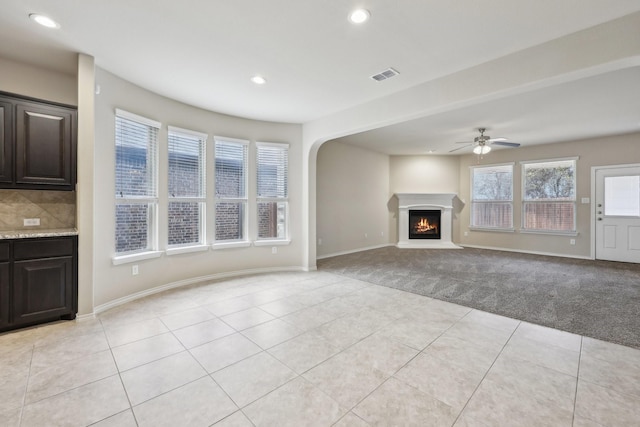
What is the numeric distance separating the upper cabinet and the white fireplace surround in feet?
24.5

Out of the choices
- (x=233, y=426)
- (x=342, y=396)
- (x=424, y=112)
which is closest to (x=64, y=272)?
(x=233, y=426)

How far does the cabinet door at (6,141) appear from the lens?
2699 mm

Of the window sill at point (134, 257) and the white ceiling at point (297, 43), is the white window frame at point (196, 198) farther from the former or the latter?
the white ceiling at point (297, 43)

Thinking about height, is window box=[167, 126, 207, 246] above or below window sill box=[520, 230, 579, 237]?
above

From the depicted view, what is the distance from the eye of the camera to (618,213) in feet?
20.1

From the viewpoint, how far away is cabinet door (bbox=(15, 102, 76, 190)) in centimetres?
280

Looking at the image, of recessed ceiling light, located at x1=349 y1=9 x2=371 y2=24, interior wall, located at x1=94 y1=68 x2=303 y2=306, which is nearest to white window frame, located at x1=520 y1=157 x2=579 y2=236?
interior wall, located at x1=94 y1=68 x2=303 y2=306

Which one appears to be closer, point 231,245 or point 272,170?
point 231,245

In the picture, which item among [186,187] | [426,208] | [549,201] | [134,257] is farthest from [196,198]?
[549,201]

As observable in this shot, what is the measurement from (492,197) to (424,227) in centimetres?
202

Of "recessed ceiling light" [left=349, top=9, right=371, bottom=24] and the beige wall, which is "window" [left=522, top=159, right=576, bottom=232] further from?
"recessed ceiling light" [left=349, top=9, right=371, bottom=24]

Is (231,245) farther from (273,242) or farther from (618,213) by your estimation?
(618,213)

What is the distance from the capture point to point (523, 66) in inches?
108

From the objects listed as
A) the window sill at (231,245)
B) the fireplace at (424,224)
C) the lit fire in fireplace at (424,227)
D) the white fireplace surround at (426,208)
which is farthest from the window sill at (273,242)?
the lit fire in fireplace at (424,227)
